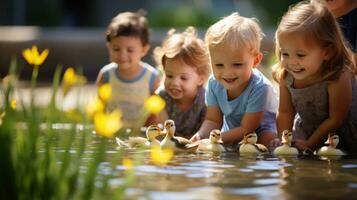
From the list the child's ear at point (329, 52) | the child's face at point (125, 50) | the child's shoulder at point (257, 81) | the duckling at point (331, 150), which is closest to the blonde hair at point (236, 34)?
the child's shoulder at point (257, 81)

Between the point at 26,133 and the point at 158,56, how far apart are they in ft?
12.6

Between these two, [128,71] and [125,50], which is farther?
[128,71]

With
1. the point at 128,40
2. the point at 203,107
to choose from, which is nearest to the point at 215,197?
the point at 203,107

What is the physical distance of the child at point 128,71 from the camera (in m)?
8.18

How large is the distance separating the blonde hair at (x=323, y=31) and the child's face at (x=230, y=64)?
31cm

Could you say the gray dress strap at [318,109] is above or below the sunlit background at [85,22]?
below

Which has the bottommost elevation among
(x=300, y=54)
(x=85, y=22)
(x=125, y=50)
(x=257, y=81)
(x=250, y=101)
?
(x=250, y=101)

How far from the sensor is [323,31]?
5539 millimetres

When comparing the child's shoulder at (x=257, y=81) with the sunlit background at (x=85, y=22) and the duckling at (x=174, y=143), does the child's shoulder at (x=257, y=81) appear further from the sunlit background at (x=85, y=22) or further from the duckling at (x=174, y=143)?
the sunlit background at (x=85, y=22)

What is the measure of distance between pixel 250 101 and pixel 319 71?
1.95 feet

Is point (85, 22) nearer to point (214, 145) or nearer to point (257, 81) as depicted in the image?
point (257, 81)


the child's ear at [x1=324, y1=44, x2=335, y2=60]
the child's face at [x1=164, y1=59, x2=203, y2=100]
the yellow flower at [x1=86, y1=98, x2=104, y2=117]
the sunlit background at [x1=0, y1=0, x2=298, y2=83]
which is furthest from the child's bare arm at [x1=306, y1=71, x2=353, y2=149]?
the sunlit background at [x1=0, y1=0, x2=298, y2=83]

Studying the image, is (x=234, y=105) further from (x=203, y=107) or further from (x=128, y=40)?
(x=128, y=40)

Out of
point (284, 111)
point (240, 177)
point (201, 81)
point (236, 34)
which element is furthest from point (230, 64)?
point (240, 177)
